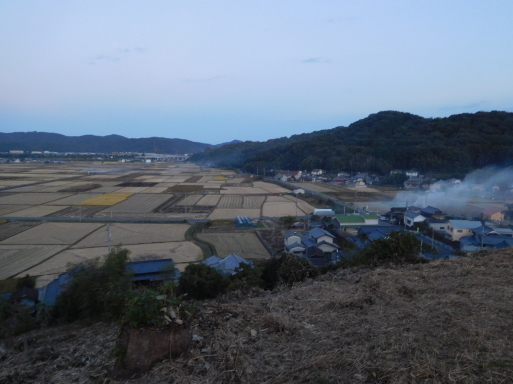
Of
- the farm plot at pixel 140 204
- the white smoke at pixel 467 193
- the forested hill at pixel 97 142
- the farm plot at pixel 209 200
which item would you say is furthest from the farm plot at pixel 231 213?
the forested hill at pixel 97 142

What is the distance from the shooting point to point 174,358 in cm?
241

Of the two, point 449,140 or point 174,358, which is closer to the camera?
point 174,358

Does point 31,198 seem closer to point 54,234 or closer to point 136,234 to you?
point 54,234

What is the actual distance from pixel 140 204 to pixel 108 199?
3.16m

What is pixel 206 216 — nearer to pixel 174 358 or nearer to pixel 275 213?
pixel 275 213

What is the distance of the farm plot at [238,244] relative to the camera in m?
12.6

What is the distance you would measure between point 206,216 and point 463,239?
12361 mm

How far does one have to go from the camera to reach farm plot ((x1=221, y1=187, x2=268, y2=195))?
29141 millimetres

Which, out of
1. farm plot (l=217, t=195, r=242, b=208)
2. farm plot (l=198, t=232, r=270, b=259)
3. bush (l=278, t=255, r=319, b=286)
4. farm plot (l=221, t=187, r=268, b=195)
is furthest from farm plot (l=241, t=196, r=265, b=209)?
bush (l=278, t=255, r=319, b=286)

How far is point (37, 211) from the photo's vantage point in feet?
65.9

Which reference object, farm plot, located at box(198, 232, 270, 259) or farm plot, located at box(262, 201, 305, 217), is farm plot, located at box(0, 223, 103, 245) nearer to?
farm plot, located at box(198, 232, 270, 259)

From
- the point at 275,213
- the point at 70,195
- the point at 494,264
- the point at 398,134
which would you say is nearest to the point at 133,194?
the point at 70,195

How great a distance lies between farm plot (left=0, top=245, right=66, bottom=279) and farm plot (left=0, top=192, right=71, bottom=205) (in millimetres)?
11253

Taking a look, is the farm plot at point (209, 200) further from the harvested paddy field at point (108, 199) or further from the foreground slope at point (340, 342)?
the foreground slope at point (340, 342)
